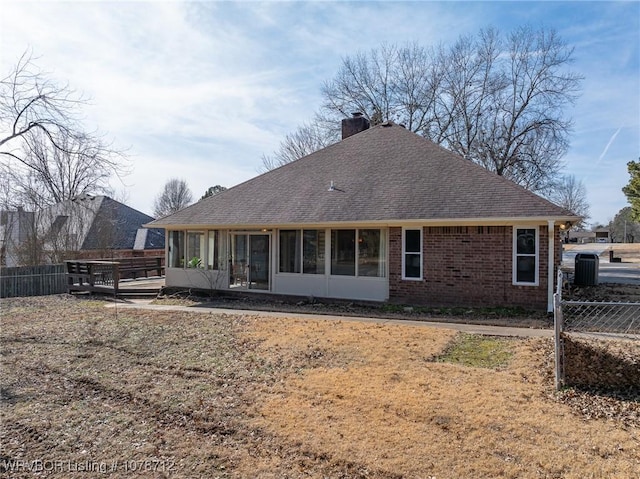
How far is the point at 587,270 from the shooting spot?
16797mm

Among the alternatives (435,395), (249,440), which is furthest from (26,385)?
(435,395)

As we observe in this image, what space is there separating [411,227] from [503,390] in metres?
7.51

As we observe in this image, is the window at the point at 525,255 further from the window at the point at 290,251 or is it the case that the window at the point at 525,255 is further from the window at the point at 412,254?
the window at the point at 290,251

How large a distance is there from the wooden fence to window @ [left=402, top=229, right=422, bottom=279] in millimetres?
13751

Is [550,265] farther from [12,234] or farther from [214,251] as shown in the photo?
[12,234]

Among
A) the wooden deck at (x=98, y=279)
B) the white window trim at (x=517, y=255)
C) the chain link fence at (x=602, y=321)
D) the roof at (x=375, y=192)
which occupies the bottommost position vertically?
the chain link fence at (x=602, y=321)

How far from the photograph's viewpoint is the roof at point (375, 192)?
12.0 m

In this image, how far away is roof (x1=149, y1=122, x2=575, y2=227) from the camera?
12.0m

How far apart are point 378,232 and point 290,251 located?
3.10 metres

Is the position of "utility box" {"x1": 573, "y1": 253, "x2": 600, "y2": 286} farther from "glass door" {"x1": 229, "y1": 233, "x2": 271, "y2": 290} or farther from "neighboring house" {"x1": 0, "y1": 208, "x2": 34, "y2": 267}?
"neighboring house" {"x1": 0, "y1": 208, "x2": 34, "y2": 267}

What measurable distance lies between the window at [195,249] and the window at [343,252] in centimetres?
533

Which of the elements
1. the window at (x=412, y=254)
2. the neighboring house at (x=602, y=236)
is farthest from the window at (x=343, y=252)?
the neighboring house at (x=602, y=236)

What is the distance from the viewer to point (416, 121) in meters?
33.5

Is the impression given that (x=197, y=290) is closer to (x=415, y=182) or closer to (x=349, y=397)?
(x=415, y=182)
